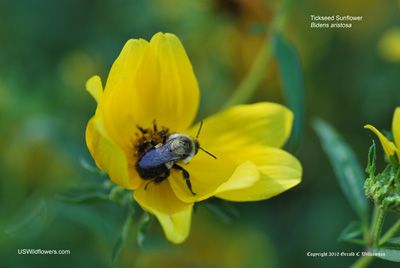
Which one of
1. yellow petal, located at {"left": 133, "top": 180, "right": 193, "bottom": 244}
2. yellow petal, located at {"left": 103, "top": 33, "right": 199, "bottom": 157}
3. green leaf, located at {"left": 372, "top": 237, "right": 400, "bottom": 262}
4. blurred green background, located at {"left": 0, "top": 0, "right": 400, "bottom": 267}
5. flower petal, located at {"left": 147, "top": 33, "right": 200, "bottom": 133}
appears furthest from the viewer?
blurred green background, located at {"left": 0, "top": 0, "right": 400, "bottom": 267}

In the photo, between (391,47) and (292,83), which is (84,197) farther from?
(391,47)

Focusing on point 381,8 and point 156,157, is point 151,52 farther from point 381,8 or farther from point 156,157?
point 381,8

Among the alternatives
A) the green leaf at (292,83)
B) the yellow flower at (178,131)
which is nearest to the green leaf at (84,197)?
the yellow flower at (178,131)

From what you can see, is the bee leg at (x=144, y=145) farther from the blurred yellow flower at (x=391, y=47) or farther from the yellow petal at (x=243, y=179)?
the blurred yellow flower at (x=391, y=47)

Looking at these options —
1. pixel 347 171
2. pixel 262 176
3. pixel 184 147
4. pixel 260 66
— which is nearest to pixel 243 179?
pixel 262 176

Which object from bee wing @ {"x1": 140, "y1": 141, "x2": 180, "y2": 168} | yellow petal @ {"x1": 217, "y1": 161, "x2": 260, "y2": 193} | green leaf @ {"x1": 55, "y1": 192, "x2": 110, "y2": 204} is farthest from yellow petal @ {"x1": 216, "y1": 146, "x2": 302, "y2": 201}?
green leaf @ {"x1": 55, "y1": 192, "x2": 110, "y2": 204}

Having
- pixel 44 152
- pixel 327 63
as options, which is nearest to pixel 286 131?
pixel 44 152

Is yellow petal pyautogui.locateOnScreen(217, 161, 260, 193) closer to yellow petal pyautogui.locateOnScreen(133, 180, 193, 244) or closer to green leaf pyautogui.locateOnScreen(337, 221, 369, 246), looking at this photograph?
yellow petal pyautogui.locateOnScreen(133, 180, 193, 244)
